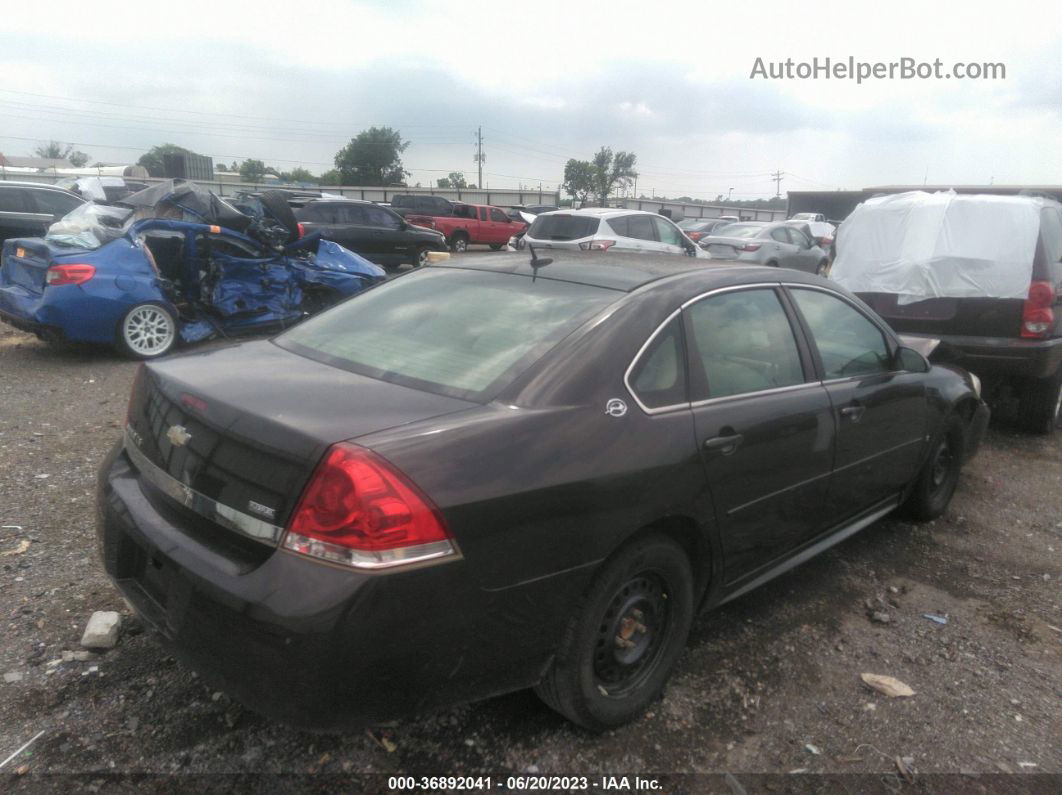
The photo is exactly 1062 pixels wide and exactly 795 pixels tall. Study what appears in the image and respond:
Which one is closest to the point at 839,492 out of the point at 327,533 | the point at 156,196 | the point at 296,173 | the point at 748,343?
the point at 748,343

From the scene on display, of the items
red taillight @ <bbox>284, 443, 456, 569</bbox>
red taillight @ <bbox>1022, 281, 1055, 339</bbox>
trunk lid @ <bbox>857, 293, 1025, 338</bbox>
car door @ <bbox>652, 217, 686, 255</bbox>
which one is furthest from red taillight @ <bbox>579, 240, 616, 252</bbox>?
red taillight @ <bbox>284, 443, 456, 569</bbox>

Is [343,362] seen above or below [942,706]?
above

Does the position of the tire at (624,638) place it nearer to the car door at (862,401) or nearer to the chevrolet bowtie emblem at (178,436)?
the car door at (862,401)

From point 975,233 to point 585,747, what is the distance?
225 inches

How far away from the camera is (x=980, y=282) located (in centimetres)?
615

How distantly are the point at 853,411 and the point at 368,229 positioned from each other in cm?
1516

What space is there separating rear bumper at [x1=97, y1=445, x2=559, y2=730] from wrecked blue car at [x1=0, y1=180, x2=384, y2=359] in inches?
201

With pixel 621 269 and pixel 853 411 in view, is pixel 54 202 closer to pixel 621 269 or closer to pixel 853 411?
pixel 621 269

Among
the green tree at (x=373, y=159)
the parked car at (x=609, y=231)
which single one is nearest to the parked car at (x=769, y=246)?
the parked car at (x=609, y=231)

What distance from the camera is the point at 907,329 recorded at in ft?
21.6

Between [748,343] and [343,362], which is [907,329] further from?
[343,362]

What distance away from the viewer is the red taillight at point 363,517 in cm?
195

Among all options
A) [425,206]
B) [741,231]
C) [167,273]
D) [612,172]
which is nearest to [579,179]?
[612,172]

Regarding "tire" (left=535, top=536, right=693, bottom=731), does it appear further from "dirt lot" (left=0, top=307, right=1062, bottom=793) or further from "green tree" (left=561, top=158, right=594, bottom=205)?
"green tree" (left=561, top=158, right=594, bottom=205)
